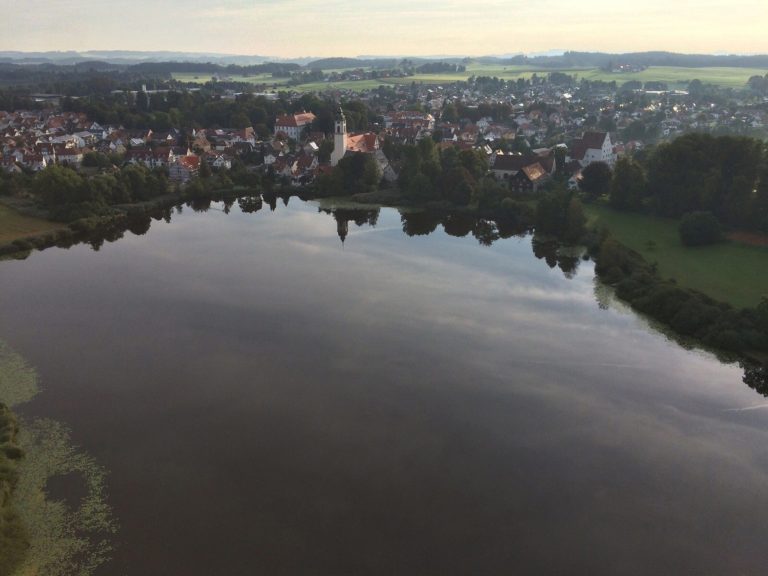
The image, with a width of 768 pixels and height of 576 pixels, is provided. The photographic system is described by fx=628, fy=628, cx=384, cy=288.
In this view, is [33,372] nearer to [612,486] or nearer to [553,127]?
[612,486]

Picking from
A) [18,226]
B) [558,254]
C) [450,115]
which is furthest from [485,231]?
[450,115]

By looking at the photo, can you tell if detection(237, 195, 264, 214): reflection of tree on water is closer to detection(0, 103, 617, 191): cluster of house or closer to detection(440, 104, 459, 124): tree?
detection(0, 103, 617, 191): cluster of house

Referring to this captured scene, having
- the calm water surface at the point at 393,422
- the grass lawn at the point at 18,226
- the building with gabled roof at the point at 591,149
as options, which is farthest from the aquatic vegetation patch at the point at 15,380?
the building with gabled roof at the point at 591,149

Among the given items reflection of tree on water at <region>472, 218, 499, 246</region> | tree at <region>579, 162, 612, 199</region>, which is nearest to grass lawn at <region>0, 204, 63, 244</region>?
reflection of tree on water at <region>472, 218, 499, 246</region>

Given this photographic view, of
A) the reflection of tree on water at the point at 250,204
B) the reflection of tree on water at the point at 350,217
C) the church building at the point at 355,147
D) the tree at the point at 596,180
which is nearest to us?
the reflection of tree on water at the point at 350,217

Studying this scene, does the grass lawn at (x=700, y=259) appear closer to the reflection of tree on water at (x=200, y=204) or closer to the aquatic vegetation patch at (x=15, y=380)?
the aquatic vegetation patch at (x=15, y=380)

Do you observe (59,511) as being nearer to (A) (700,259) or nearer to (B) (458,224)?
(A) (700,259)
